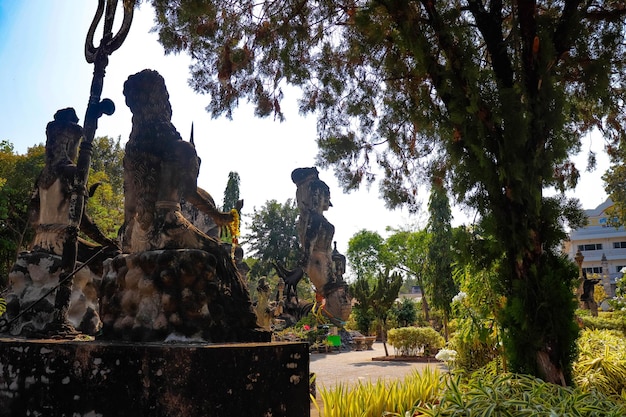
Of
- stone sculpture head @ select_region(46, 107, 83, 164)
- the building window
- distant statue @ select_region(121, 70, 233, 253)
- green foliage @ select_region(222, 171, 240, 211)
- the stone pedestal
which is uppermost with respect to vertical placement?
green foliage @ select_region(222, 171, 240, 211)

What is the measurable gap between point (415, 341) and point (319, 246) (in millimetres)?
7270

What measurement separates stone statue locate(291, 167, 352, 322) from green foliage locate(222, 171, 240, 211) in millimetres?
17938

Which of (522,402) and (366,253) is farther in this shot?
(366,253)

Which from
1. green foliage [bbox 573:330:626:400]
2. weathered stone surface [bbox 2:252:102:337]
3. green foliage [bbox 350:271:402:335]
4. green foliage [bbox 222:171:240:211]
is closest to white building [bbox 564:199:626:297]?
green foliage [bbox 222:171:240:211]

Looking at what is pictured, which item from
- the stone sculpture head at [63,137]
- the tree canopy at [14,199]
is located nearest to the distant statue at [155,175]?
the stone sculpture head at [63,137]

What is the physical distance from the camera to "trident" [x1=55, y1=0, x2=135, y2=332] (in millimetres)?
5742

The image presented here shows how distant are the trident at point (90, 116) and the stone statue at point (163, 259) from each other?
1745 mm

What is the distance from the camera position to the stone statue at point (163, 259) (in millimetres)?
3688

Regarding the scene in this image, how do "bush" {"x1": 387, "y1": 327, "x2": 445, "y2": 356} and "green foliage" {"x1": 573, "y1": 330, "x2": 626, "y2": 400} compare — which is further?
"bush" {"x1": 387, "y1": 327, "x2": 445, "y2": 356}

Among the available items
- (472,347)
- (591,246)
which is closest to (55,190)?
(472,347)

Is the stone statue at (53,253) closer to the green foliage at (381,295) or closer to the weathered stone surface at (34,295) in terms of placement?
the weathered stone surface at (34,295)

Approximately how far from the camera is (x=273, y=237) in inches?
1537

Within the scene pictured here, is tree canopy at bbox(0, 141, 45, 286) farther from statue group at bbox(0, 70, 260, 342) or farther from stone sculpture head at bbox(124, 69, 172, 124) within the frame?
stone sculpture head at bbox(124, 69, 172, 124)

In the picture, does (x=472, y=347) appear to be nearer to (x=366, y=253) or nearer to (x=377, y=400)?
(x=377, y=400)
